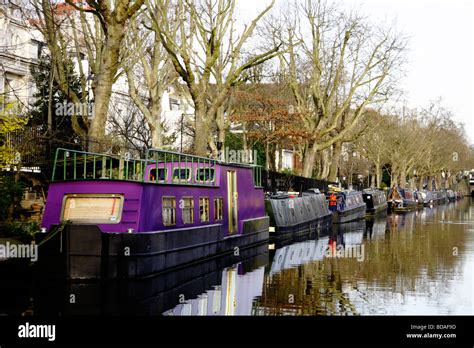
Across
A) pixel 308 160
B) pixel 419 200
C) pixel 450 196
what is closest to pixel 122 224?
pixel 308 160

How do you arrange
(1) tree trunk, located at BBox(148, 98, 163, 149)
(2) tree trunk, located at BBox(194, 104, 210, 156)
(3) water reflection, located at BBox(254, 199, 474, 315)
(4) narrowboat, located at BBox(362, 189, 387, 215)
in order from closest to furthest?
(3) water reflection, located at BBox(254, 199, 474, 315) < (2) tree trunk, located at BBox(194, 104, 210, 156) < (1) tree trunk, located at BBox(148, 98, 163, 149) < (4) narrowboat, located at BBox(362, 189, 387, 215)

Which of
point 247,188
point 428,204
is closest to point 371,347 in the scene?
point 247,188

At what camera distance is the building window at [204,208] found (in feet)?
80.6

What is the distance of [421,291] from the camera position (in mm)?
19703

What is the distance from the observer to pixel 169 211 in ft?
72.3

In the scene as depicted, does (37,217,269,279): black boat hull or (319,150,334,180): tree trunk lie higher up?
(319,150,334,180): tree trunk

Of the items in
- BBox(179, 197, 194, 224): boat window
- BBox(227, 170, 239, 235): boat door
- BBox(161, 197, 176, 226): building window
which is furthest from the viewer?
BBox(227, 170, 239, 235): boat door

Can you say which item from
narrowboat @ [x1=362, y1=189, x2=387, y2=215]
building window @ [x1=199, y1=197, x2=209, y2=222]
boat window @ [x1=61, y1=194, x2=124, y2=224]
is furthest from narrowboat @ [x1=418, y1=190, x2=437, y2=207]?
boat window @ [x1=61, y1=194, x2=124, y2=224]

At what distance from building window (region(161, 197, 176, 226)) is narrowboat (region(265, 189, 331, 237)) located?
1254 cm

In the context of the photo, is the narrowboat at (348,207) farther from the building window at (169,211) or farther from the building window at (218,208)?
the building window at (169,211)

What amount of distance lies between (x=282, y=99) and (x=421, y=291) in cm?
4136

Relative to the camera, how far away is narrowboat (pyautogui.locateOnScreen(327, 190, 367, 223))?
4878cm

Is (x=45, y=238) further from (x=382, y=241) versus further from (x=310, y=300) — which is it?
(x=382, y=241)

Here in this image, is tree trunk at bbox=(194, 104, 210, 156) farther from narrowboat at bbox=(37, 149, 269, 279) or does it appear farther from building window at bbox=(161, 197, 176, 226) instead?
building window at bbox=(161, 197, 176, 226)
